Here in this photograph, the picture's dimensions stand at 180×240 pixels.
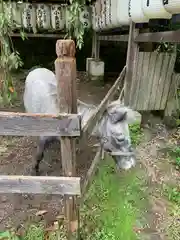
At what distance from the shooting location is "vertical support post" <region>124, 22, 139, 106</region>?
4.81 meters

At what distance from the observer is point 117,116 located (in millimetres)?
2811

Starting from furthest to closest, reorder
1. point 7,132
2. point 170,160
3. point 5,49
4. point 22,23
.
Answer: point 22,23, point 170,160, point 5,49, point 7,132

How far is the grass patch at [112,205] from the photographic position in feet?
9.64

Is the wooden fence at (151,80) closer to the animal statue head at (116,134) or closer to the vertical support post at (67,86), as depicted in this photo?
the animal statue head at (116,134)

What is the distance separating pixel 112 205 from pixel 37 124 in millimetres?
1783

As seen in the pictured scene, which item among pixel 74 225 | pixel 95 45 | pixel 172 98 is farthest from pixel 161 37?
pixel 95 45

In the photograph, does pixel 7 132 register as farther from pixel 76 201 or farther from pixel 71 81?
pixel 76 201

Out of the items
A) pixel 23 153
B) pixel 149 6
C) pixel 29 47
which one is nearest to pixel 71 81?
pixel 149 6

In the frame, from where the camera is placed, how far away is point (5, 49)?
12.4 feet

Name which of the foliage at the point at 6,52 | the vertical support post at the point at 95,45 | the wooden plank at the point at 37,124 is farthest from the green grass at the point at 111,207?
the vertical support post at the point at 95,45

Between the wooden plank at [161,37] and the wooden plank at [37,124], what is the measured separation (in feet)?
7.38

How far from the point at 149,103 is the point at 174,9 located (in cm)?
294

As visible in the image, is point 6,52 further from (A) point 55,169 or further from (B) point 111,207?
(B) point 111,207

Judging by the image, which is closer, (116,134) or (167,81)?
(116,134)
